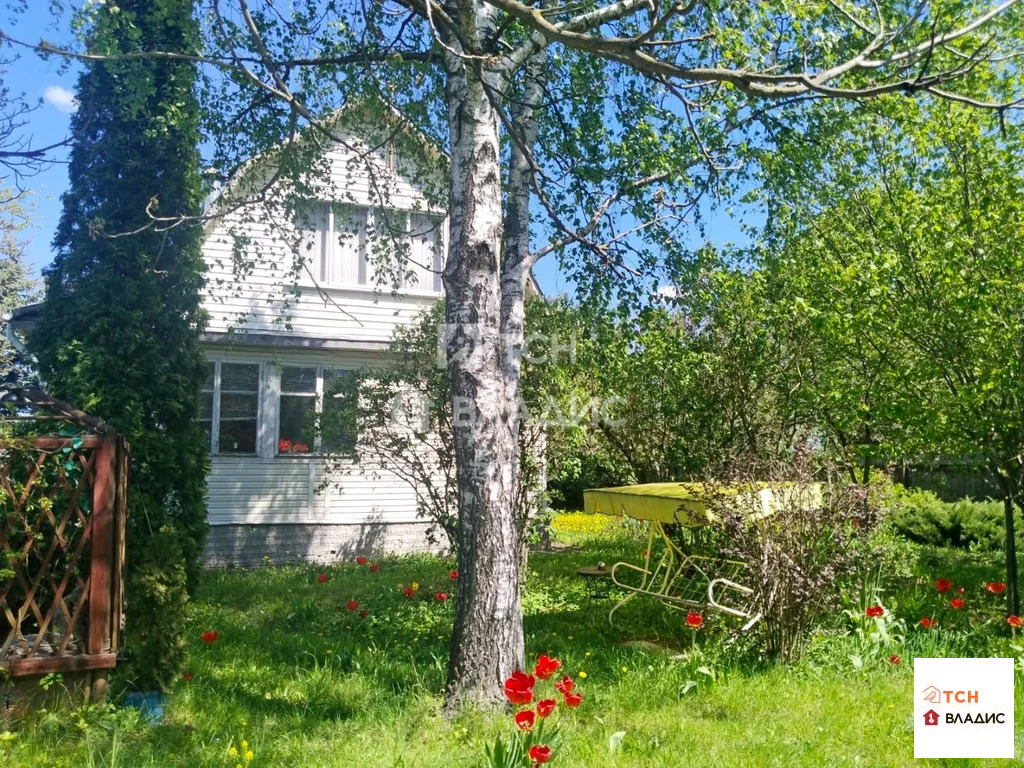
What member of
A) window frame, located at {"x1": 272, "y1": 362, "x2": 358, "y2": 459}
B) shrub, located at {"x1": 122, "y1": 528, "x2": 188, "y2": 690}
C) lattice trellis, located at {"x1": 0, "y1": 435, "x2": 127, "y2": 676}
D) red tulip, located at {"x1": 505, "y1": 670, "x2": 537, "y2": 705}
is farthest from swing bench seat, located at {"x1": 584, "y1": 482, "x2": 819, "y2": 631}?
window frame, located at {"x1": 272, "y1": 362, "x2": 358, "y2": 459}

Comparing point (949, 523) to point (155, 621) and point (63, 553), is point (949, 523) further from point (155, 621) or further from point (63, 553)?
point (63, 553)

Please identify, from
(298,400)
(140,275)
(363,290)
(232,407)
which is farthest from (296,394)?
(140,275)

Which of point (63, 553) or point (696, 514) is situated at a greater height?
point (696, 514)

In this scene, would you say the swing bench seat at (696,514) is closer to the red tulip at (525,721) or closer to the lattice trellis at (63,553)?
the red tulip at (525,721)

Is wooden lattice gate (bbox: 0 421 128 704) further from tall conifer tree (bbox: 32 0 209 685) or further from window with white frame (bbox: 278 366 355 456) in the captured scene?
window with white frame (bbox: 278 366 355 456)

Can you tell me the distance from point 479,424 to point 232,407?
8.83 meters

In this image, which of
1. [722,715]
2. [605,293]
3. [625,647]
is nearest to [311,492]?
[605,293]

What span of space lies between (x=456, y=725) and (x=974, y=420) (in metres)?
4.98

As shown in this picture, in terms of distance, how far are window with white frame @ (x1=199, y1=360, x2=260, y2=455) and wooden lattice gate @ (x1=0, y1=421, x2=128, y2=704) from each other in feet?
24.5

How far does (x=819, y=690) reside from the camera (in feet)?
17.8

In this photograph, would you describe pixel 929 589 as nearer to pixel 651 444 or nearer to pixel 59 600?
pixel 651 444

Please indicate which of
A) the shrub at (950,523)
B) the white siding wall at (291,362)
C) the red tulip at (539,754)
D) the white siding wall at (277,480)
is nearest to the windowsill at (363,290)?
the white siding wall at (291,362)

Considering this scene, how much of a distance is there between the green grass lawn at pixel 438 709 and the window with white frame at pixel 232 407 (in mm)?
5269

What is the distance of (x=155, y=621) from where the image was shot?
564 cm
